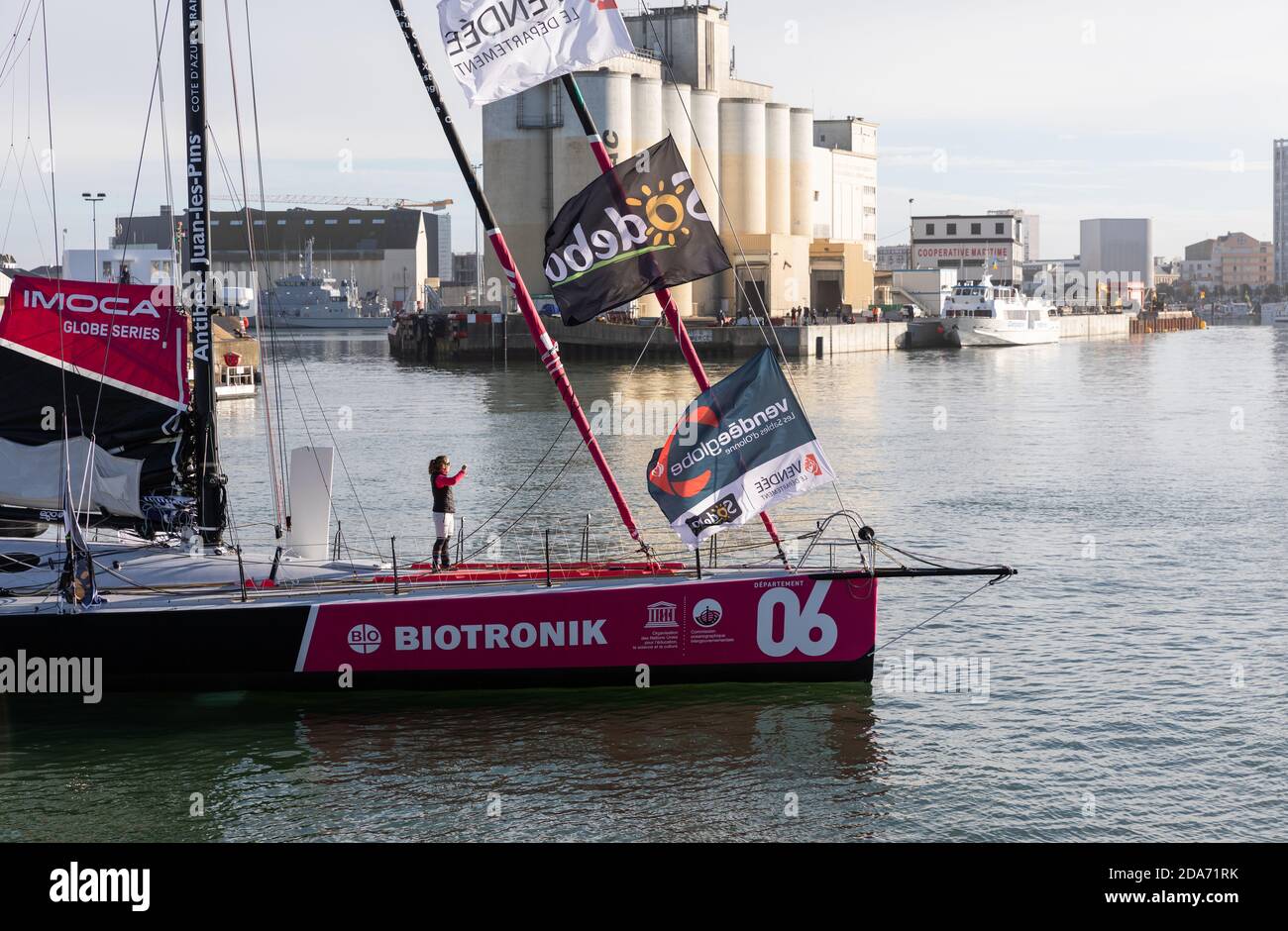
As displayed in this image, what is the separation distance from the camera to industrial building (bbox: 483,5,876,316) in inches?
3615

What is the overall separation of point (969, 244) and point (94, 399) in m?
145

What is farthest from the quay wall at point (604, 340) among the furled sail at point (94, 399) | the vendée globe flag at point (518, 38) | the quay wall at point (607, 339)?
the vendée globe flag at point (518, 38)

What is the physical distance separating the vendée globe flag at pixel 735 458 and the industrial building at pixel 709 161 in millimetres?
61689

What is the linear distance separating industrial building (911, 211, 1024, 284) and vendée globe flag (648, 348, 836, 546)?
13948cm

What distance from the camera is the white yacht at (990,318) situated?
369 feet

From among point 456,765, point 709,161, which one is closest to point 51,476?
point 456,765

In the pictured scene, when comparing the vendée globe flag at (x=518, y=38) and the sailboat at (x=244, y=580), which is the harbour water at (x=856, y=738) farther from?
the vendée globe flag at (x=518, y=38)

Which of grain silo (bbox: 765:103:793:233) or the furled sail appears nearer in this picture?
the furled sail

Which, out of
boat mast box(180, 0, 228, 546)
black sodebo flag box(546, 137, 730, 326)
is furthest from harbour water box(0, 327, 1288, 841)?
black sodebo flag box(546, 137, 730, 326)

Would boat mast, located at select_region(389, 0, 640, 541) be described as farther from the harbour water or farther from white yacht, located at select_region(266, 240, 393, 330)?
white yacht, located at select_region(266, 240, 393, 330)

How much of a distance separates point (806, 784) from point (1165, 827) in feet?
11.0

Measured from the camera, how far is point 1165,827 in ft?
45.1

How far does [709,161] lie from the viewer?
103 m

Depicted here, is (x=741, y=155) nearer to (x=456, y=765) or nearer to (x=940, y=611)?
(x=940, y=611)
